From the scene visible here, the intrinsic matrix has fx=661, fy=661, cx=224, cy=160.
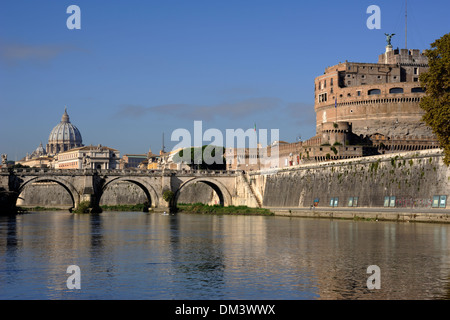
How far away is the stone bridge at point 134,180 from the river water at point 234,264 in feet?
123

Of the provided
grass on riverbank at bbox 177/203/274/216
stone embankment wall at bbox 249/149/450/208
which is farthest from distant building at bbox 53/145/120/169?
stone embankment wall at bbox 249/149/450/208

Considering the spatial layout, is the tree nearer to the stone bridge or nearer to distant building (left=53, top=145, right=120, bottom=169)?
the stone bridge

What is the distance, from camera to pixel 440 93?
38219mm

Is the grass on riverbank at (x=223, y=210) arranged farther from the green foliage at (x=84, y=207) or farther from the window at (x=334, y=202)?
the green foliage at (x=84, y=207)

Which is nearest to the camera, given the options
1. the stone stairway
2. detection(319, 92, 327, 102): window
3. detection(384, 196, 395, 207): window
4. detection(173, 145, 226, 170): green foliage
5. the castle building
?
detection(384, 196, 395, 207): window

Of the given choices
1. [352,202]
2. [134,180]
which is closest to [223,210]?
[134,180]

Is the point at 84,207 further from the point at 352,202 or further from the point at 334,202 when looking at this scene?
the point at 352,202

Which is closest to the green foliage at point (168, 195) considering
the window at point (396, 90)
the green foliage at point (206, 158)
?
the green foliage at point (206, 158)

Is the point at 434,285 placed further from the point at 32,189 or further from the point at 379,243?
the point at 32,189

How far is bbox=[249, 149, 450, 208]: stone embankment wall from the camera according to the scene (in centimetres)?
4362

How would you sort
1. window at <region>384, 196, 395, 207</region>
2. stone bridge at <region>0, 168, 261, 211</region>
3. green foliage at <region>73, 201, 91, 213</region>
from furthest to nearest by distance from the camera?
green foliage at <region>73, 201, 91, 213</region> < stone bridge at <region>0, 168, 261, 211</region> < window at <region>384, 196, 395, 207</region>

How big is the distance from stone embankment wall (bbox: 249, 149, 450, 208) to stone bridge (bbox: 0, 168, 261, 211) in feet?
28.4

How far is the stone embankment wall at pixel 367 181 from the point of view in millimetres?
43625
